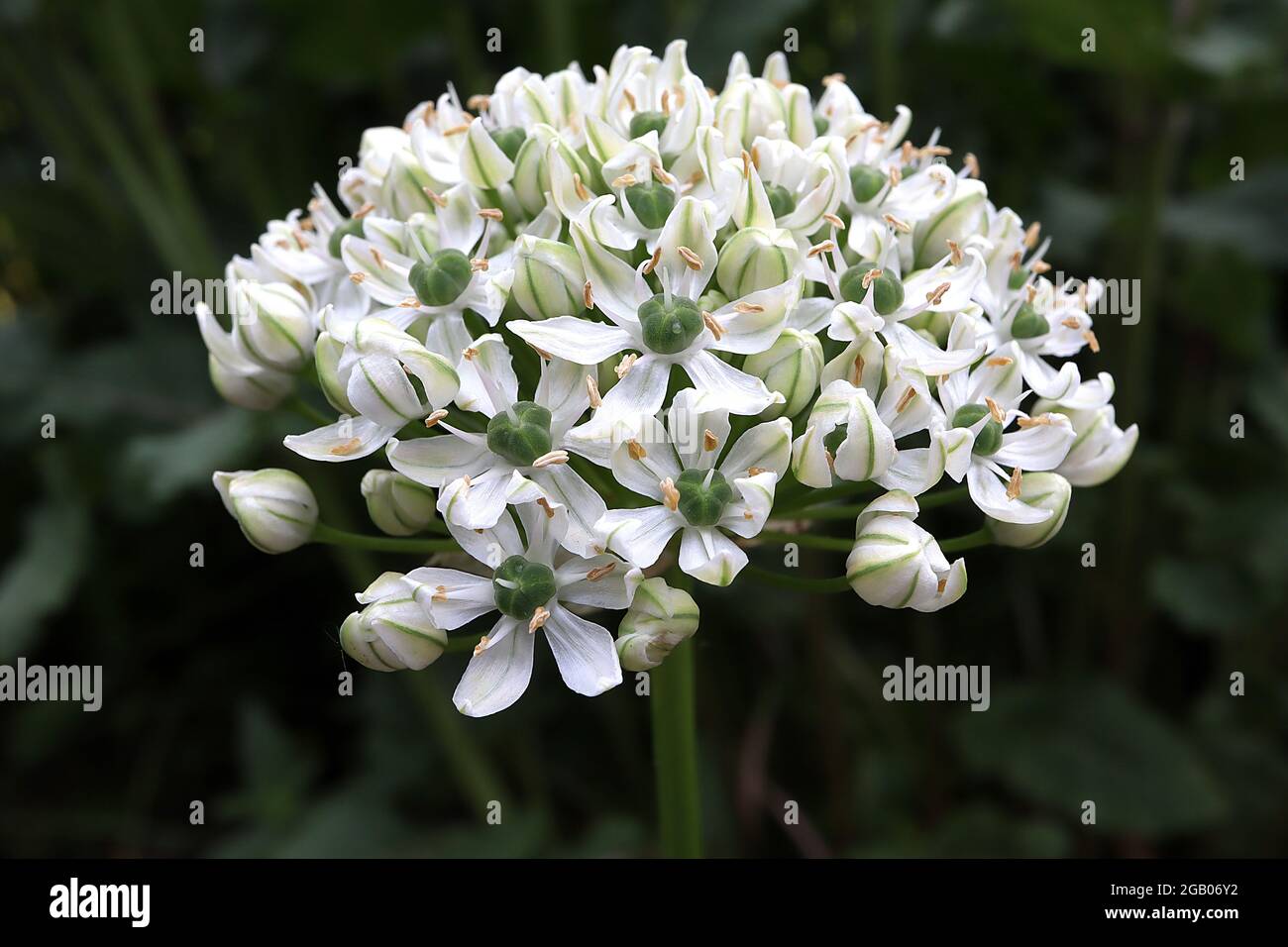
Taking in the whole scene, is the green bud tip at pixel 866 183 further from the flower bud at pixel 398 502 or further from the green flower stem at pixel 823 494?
the flower bud at pixel 398 502

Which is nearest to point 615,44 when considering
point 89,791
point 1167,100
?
point 1167,100

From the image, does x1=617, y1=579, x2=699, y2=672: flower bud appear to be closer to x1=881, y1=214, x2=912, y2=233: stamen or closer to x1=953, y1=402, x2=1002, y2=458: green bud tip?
x1=953, y1=402, x2=1002, y2=458: green bud tip

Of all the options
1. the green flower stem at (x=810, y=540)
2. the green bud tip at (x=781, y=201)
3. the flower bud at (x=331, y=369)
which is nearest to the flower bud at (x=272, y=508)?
the flower bud at (x=331, y=369)

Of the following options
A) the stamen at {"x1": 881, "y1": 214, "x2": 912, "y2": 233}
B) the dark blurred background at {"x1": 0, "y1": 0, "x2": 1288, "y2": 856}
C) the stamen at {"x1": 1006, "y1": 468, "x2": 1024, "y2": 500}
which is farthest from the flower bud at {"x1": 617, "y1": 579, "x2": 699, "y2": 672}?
the dark blurred background at {"x1": 0, "y1": 0, "x2": 1288, "y2": 856}

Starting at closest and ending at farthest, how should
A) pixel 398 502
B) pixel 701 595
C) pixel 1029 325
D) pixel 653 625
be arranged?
1. pixel 653 625
2. pixel 398 502
3. pixel 1029 325
4. pixel 701 595

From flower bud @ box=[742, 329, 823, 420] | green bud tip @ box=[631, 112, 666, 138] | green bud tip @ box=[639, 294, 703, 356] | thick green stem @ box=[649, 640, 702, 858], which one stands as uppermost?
green bud tip @ box=[631, 112, 666, 138]

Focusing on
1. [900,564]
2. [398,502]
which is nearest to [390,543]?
[398,502]

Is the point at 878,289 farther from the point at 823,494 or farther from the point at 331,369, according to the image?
the point at 331,369
